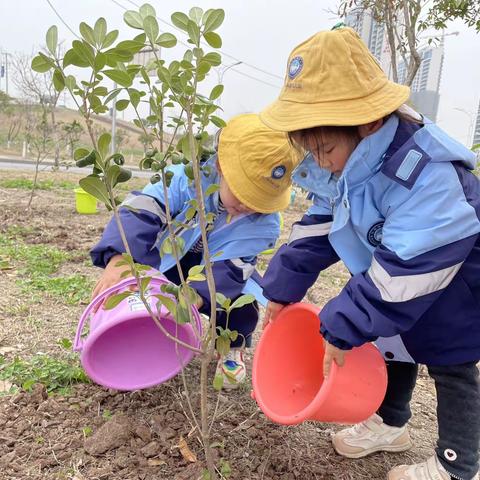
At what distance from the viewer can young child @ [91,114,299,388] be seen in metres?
1.67

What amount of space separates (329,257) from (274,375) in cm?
44

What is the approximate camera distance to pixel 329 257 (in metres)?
1.59

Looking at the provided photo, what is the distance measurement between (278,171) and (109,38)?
0.90m

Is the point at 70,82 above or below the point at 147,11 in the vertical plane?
below

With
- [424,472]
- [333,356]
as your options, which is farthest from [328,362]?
[424,472]

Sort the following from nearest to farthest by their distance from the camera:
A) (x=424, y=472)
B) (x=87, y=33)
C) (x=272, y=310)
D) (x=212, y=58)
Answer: (x=87, y=33)
(x=212, y=58)
(x=424, y=472)
(x=272, y=310)

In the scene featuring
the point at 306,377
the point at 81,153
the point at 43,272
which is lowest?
the point at 43,272

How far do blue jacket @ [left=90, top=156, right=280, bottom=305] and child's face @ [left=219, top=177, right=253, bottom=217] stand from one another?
48 millimetres

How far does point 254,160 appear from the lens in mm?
1674

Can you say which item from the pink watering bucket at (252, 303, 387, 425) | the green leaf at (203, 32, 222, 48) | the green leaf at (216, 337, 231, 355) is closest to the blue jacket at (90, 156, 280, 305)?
the pink watering bucket at (252, 303, 387, 425)

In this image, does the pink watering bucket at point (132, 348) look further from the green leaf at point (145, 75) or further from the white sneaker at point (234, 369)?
the green leaf at point (145, 75)

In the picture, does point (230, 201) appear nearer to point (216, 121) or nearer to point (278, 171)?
point (278, 171)

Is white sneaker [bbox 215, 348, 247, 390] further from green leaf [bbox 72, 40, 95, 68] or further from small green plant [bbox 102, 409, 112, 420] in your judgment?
green leaf [bbox 72, 40, 95, 68]

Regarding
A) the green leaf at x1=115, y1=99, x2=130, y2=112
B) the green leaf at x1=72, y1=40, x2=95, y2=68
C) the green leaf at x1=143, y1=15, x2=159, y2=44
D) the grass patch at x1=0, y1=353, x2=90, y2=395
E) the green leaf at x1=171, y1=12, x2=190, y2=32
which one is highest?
the green leaf at x1=171, y1=12, x2=190, y2=32
